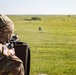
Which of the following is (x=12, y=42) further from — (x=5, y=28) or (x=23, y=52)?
(x=5, y=28)

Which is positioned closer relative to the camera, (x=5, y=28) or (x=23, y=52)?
(x=5, y=28)

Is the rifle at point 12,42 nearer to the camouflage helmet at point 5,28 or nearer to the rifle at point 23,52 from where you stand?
the rifle at point 23,52

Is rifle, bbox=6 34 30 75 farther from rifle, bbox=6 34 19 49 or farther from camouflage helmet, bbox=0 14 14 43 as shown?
camouflage helmet, bbox=0 14 14 43

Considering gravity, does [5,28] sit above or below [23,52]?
above

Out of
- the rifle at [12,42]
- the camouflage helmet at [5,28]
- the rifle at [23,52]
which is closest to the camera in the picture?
the camouflage helmet at [5,28]

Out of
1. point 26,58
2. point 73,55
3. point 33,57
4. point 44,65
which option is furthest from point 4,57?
point 73,55

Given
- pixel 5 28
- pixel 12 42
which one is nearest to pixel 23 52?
pixel 12 42

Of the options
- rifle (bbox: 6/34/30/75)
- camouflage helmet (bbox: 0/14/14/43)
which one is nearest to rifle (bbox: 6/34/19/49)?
rifle (bbox: 6/34/30/75)

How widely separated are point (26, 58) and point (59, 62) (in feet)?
40.1

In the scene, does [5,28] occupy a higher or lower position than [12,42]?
higher

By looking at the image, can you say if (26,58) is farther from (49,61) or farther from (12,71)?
(49,61)

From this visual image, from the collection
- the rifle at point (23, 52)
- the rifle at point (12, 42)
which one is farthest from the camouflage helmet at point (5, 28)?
the rifle at point (23, 52)

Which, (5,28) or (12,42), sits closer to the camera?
(5,28)

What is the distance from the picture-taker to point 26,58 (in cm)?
255
